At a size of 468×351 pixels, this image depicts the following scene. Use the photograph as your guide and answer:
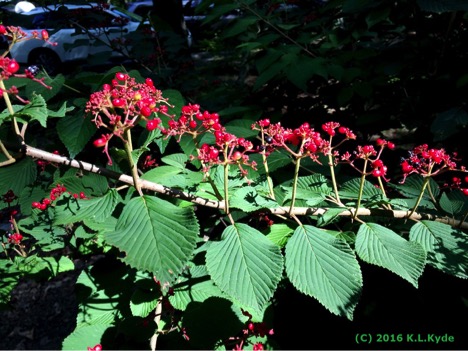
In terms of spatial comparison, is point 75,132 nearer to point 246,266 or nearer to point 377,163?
point 246,266

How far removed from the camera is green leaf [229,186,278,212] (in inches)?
43.4

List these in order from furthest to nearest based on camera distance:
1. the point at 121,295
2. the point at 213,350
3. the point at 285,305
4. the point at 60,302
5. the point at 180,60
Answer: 1. the point at 180,60
2. the point at 60,302
3. the point at 285,305
4. the point at 121,295
5. the point at 213,350

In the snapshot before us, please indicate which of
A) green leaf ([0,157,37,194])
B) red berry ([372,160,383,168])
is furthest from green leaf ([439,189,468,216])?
green leaf ([0,157,37,194])

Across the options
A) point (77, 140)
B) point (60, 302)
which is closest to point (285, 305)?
point (77, 140)

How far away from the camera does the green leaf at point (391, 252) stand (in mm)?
1019

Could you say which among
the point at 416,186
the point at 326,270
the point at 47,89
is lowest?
the point at 326,270

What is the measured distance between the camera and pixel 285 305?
2.45 meters

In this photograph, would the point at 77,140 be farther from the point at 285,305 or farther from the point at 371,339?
the point at 371,339

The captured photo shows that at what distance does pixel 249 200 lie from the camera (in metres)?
1.15

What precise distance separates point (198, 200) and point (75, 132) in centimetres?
65

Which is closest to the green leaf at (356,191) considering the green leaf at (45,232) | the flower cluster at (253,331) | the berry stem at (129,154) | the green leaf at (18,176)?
the berry stem at (129,154)

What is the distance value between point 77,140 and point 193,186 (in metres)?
0.52

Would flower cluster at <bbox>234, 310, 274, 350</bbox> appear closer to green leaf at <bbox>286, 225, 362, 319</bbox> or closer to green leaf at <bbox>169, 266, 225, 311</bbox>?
green leaf at <bbox>169, 266, 225, 311</bbox>

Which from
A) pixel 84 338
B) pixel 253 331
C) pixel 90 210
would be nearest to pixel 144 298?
pixel 84 338
